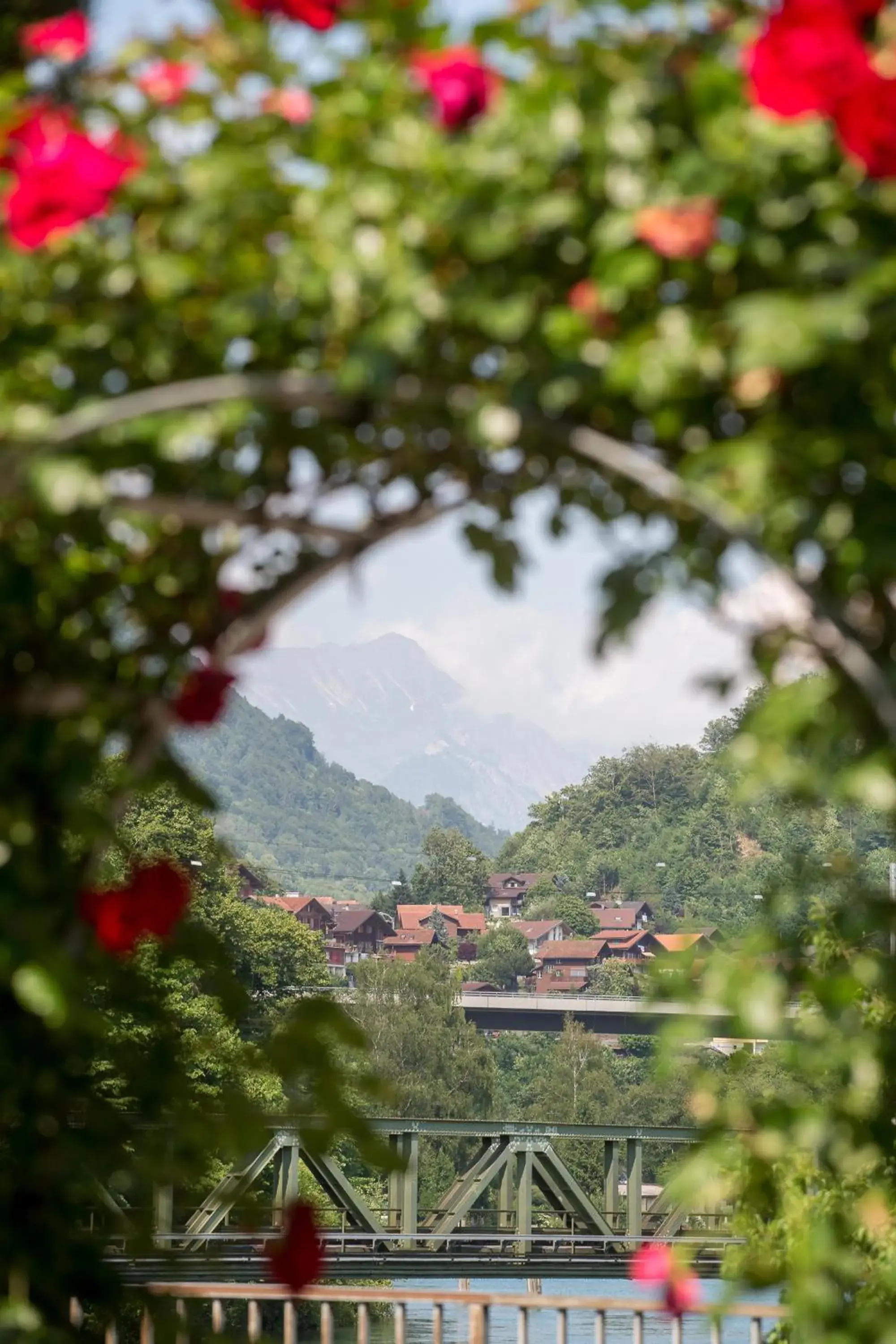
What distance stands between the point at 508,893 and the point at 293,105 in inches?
4281

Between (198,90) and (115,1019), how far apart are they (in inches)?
619

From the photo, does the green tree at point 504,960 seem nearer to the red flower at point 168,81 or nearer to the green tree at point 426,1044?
the green tree at point 426,1044

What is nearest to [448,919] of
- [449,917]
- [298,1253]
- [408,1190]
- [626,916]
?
[449,917]

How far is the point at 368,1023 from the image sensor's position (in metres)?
56.9

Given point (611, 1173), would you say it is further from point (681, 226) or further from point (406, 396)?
point (681, 226)

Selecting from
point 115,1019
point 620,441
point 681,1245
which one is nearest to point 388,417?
point 620,441

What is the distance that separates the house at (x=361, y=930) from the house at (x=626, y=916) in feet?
38.4

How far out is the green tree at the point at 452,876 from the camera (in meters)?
106

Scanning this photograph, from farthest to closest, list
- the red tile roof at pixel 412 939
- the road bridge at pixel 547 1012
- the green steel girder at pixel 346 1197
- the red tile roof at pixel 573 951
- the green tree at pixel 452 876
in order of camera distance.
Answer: the green tree at pixel 452 876 < the red tile roof at pixel 412 939 < the red tile roof at pixel 573 951 < the road bridge at pixel 547 1012 < the green steel girder at pixel 346 1197

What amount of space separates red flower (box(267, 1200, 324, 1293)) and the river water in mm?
25794

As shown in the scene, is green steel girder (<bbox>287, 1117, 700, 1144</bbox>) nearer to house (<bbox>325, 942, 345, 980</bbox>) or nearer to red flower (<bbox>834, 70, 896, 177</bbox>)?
red flower (<bbox>834, 70, 896, 177</bbox>)

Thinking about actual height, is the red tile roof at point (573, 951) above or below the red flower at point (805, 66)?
below

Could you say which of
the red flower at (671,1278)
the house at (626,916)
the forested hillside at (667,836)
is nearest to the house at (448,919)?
the house at (626,916)

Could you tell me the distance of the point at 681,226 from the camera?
157 centimetres
